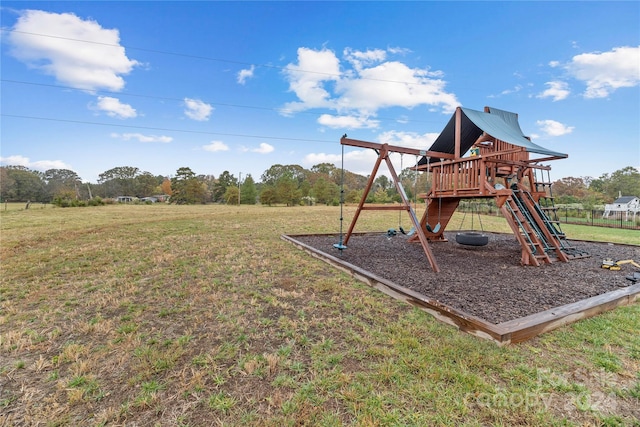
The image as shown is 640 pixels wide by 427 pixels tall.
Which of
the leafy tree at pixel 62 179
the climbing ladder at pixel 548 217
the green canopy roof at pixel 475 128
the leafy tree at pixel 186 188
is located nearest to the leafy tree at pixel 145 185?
the leafy tree at pixel 62 179

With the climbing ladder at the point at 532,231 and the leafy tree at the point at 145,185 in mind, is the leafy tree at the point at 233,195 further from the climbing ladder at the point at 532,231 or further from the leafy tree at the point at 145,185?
the climbing ladder at the point at 532,231

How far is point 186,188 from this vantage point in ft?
139

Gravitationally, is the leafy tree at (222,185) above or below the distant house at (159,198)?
above

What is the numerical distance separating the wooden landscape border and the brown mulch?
156 millimetres

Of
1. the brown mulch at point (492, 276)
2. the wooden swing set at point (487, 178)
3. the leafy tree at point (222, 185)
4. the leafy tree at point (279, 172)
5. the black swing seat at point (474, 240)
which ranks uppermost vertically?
the leafy tree at point (279, 172)

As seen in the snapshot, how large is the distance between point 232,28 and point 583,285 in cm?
1578

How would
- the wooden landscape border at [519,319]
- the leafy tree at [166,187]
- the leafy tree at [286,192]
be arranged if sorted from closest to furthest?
the wooden landscape border at [519,319], the leafy tree at [286,192], the leafy tree at [166,187]

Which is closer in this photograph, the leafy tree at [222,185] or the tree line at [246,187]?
the tree line at [246,187]

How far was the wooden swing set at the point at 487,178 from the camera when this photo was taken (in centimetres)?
490

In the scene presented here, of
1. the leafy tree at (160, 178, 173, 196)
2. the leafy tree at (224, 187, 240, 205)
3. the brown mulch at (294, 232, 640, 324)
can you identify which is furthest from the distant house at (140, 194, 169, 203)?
the brown mulch at (294, 232, 640, 324)

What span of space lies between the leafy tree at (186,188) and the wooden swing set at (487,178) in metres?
43.0

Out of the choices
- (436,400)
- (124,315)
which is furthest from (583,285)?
(124,315)

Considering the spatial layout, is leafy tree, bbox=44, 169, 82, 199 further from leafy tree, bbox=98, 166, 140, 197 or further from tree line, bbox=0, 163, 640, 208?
leafy tree, bbox=98, 166, 140, 197

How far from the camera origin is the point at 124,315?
9.16 ft
